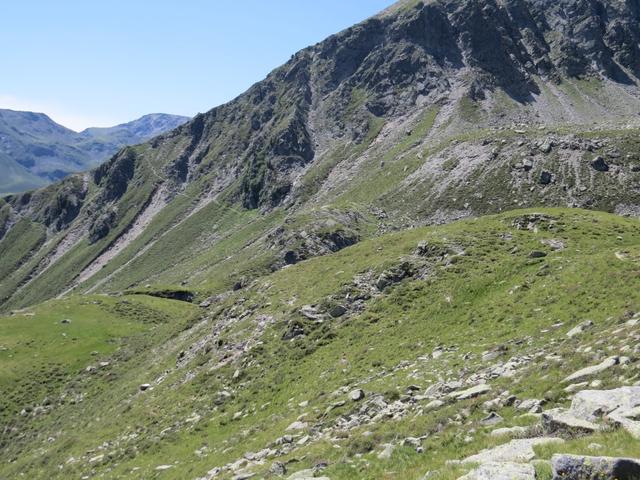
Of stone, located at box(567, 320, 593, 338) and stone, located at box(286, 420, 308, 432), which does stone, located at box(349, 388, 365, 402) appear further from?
stone, located at box(567, 320, 593, 338)

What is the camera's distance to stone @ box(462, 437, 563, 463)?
41.1 feet

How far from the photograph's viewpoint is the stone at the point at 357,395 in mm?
26438

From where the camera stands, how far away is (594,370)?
18.1 metres

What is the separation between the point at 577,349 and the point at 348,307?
72.0 feet

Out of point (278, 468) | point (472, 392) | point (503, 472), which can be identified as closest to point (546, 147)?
point (472, 392)

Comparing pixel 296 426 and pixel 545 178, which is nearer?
pixel 296 426

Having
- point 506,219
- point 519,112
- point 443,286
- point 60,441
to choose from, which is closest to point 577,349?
point 443,286

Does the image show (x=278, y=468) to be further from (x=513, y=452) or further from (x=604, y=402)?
(x=604, y=402)

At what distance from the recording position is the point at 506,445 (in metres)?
13.6

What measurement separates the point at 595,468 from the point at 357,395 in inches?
681

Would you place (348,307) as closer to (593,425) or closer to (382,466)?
(382,466)

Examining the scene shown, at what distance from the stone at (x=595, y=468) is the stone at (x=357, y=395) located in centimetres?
1656

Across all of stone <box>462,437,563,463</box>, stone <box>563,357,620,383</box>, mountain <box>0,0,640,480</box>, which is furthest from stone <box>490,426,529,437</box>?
stone <box>563,357,620,383</box>

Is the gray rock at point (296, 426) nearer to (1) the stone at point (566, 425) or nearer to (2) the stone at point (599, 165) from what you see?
(1) the stone at point (566, 425)
